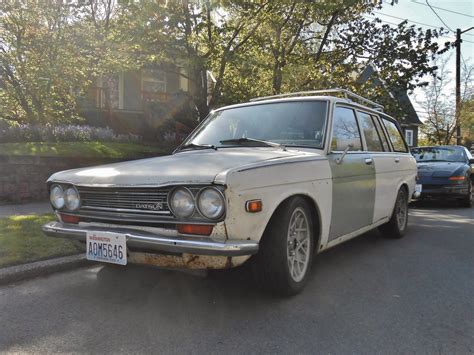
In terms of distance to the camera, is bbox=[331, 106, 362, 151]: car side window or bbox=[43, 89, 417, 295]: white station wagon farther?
bbox=[331, 106, 362, 151]: car side window

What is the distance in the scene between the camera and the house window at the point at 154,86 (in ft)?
63.6

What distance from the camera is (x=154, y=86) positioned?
1984 centimetres

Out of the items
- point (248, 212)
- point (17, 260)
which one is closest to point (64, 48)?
point (17, 260)

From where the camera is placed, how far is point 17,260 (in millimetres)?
4102

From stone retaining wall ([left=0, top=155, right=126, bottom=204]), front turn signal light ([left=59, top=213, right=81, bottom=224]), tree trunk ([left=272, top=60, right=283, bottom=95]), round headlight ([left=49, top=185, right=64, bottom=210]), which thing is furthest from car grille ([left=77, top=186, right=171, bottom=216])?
tree trunk ([left=272, top=60, right=283, bottom=95])

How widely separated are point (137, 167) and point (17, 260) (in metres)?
1.75

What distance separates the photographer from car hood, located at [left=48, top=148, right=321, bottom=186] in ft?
9.45

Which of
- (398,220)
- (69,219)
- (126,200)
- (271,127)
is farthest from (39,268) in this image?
(398,220)

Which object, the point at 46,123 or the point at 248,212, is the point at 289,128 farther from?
the point at 46,123

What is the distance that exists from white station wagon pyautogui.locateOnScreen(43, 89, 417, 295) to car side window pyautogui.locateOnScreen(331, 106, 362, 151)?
0.5 inches

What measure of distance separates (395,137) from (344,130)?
2.02 meters

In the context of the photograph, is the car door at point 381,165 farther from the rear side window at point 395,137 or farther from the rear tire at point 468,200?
the rear tire at point 468,200

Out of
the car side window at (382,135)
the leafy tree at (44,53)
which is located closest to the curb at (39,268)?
the car side window at (382,135)

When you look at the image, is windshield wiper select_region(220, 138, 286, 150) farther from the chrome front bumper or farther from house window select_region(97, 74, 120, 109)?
house window select_region(97, 74, 120, 109)
